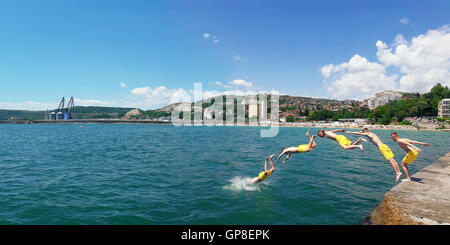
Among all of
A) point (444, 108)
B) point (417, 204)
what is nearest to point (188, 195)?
point (417, 204)

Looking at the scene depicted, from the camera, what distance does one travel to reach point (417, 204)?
7539mm

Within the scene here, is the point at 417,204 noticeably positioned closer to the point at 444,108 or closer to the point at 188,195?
the point at 188,195

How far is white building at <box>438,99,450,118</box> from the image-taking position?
112 meters

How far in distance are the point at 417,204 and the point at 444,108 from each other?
147446 millimetres

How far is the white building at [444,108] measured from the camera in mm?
111625

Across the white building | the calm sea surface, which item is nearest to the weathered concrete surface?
the calm sea surface

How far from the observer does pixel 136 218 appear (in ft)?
29.6

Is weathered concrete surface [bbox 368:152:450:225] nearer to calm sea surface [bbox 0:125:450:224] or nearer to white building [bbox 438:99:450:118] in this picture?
calm sea surface [bbox 0:125:450:224]

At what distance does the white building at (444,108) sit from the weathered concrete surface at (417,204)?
14009cm

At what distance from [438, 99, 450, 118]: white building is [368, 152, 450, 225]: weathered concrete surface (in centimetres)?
14009

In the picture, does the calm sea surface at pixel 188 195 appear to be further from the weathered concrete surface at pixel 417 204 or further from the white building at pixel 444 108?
the white building at pixel 444 108
